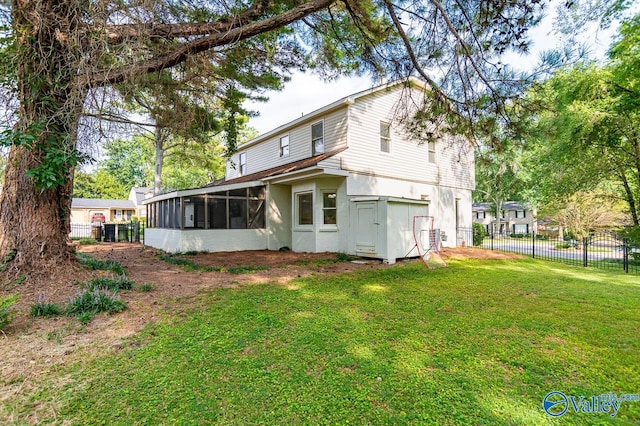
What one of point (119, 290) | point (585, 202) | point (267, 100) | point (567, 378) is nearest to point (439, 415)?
point (567, 378)

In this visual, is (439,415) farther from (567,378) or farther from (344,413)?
(567,378)

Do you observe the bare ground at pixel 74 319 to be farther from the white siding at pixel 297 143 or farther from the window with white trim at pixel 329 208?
the white siding at pixel 297 143

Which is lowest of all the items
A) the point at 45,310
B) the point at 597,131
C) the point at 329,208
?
the point at 45,310

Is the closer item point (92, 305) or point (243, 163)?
point (92, 305)

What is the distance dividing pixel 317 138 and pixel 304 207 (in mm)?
3029

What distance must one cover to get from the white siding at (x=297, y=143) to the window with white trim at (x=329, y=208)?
1884mm

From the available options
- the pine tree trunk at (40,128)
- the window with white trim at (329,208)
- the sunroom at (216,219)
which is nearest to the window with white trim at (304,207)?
the window with white trim at (329,208)

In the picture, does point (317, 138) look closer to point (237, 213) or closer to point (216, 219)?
point (237, 213)

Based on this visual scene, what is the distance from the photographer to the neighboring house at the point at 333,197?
1017cm

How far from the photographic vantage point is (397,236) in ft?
31.8

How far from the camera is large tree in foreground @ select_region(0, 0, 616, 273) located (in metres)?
5.04

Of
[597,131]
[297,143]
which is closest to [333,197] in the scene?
[297,143]

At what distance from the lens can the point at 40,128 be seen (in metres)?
4.98

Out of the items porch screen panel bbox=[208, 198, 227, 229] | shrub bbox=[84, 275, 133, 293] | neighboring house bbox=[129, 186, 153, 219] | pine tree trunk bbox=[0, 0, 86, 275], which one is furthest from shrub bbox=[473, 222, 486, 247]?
neighboring house bbox=[129, 186, 153, 219]
